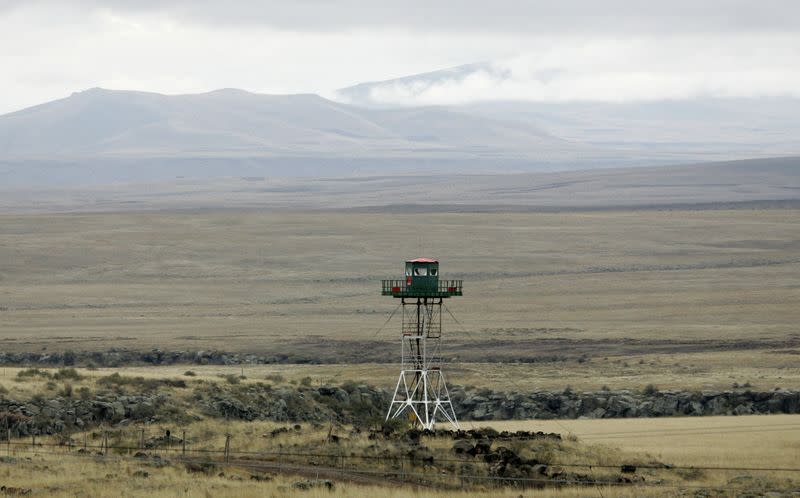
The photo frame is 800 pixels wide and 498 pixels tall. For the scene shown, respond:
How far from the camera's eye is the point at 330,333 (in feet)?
230

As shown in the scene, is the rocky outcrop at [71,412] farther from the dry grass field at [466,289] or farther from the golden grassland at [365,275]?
the golden grassland at [365,275]

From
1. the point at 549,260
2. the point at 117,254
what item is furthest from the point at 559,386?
the point at 117,254

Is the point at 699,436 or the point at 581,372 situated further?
the point at 581,372

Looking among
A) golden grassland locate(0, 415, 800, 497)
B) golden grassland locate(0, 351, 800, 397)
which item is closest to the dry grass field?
golden grassland locate(0, 351, 800, 397)

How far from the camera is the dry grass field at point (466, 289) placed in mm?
60062

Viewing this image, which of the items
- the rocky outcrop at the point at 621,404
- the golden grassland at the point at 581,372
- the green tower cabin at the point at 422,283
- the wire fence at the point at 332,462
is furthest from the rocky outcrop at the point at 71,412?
the rocky outcrop at the point at 621,404

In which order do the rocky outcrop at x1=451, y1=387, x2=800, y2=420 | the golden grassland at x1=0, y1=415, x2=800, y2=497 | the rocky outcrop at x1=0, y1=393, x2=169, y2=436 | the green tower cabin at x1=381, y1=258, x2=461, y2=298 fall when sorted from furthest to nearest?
the rocky outcrop at x1=451, y1=387, x2=800, y2=420 < the green tower cabin at x1=381, y1=258, x2=461, y2=298 < the rocky outcrop at x1=0, y1=393, x2=169, y2=436 < the golden grassland at x1=0, y1=415, x2=800, y2=497

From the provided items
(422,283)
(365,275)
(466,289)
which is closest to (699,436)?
(422,283)

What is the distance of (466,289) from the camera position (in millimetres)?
90688

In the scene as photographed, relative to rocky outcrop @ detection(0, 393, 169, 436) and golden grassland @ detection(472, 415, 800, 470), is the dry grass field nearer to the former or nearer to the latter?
golden grassland @ detection(472, 415, 800, 470)

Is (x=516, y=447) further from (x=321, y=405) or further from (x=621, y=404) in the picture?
(x=621, y=404)

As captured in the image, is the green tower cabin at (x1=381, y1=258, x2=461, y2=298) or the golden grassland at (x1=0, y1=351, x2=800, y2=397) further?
the golden grassland at (x1=0, y1=351, x2=800, y2=397)

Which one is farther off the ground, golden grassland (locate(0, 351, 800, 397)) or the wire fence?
the wire fence

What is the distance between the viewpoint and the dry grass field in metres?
60.1
